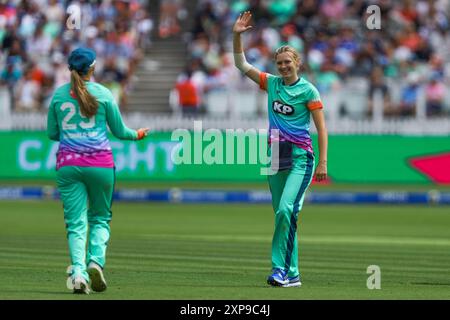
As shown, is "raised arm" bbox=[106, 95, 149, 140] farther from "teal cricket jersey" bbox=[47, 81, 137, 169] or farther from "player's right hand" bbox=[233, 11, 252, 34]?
"player's right hand" bbox=[233, 11, 252, 34]

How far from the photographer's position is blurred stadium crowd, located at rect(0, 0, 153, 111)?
102ft

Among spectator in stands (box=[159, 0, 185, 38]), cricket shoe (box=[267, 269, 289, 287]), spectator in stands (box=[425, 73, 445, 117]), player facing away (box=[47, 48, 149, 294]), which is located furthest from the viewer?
spectator in stands (box=[159, 0, 185, 38])

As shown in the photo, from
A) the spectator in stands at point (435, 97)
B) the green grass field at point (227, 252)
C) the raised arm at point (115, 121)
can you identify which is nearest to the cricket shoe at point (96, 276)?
the green grass field at point (227, 252)

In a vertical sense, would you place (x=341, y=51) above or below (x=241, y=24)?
above

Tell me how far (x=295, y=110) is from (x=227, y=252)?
4.46m

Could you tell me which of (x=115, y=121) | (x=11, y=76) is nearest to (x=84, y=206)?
(x=115, y=121)

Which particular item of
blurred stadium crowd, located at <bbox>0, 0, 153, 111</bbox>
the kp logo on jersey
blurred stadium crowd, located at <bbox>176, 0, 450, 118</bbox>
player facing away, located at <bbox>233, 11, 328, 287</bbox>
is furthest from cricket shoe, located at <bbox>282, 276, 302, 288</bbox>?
blurred stadium crowd, located at <bbox>0, 0, 153, 111</bbox>

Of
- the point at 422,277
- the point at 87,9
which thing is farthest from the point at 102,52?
the point at 422,277

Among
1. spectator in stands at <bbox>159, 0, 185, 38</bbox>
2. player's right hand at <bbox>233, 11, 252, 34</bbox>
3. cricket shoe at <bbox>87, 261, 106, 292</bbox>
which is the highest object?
spectator in stands at <bbox>159, 0, 185, 38</bbox>

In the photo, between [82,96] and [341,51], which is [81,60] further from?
[341,51]

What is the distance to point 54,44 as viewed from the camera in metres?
32.0

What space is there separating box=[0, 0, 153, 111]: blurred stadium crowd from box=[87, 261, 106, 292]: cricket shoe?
64.9 feet

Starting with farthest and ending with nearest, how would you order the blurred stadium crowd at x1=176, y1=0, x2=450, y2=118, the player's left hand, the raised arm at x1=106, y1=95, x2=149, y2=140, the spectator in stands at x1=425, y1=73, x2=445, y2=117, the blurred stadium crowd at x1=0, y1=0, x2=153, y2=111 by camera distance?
the blurred stadium crowd at x1=0, y1=0, x2=153, y2=111 < the blurred stadium crowd at x1=176, y1=0, x2=450, y2=118 < the spectator in stands at x1=425, y1=73, x2=445, y2=117 < the player's left hand < the raised arm at x1=106, y1=95, x2=149, y2=140

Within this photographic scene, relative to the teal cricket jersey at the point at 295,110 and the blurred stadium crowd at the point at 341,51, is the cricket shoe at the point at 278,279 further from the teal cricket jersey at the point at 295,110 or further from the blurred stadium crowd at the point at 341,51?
the blurred stadium crowd at the point at 341,51
